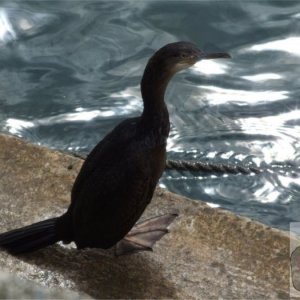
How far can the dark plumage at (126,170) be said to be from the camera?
3.38 meters

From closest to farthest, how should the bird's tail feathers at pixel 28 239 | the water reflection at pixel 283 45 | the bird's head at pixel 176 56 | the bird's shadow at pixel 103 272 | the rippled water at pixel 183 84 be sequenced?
1. the bird's head at pixel 176 56
2. the bird's shadow at pixel 103 272
3. the bird's tail feathers at pixel 28 239
4. the rippled water at pixel 183 84
5. the water reflection at pixel 283 45

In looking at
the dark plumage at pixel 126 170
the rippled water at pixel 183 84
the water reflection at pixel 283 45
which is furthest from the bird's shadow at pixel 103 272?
the water reflection at pixel 283 45

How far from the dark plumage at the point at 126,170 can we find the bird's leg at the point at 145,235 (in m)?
0.15

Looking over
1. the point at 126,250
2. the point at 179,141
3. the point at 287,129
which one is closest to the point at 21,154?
the point at 126,250

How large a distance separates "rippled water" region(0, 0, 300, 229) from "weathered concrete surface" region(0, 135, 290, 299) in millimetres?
1265

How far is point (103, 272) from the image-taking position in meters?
3.58

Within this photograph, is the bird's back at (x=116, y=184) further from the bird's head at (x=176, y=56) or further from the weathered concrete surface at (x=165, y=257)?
the bird's head at (x=176, y=56)

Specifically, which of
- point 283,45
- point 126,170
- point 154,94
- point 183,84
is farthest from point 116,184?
point 283,45

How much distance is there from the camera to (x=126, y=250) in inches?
145

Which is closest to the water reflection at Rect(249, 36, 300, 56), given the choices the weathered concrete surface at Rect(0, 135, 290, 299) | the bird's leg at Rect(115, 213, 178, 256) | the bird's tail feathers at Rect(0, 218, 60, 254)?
the weathered concrete surface at Rect(0, 135, 290, 299)

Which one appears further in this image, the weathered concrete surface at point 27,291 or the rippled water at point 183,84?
the rippled water at point 183,84

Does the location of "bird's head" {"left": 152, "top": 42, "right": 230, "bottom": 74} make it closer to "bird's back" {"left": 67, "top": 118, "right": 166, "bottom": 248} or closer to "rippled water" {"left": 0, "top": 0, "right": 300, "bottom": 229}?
"bird's back" {"left": 67, "top": 118, "right": 166, "bottom": 248}

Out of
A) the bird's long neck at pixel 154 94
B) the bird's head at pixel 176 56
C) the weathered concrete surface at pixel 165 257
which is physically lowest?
the weathered concrete surface at pixel 165 257

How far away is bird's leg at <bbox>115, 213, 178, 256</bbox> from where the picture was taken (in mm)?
3678
